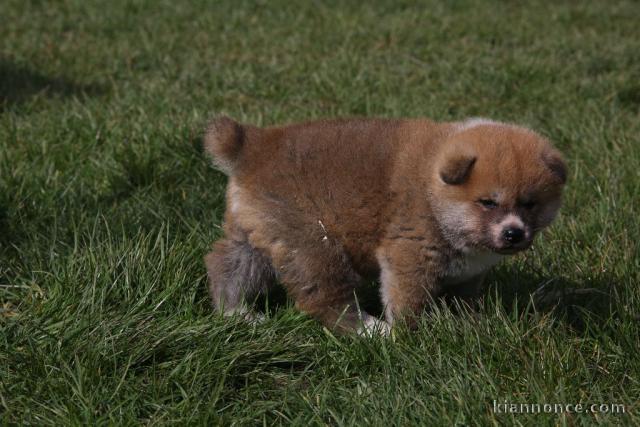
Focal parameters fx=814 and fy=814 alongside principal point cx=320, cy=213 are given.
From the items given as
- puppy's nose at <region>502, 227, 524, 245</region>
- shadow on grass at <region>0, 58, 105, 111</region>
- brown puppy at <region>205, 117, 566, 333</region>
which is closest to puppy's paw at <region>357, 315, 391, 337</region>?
brown puppy at <region>205, 117, 566, 333</region>

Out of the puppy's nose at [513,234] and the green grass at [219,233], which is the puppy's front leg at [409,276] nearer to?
the green grass at [219,233]

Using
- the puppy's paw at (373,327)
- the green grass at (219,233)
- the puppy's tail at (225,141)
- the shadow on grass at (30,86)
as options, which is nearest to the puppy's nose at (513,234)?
the green grass at (219,233)

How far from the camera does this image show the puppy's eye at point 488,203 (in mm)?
3656

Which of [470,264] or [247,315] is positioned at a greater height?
[470,264]

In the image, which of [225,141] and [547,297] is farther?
[547,297]

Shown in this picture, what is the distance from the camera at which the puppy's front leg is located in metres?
3.75

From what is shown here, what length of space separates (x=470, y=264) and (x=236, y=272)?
3.69ft

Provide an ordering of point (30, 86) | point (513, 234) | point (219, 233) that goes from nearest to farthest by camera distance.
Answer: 1. point (513, 234)
2. point (219, 233)
3. point (30, 86)

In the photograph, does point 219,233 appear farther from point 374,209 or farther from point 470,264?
point 470,264

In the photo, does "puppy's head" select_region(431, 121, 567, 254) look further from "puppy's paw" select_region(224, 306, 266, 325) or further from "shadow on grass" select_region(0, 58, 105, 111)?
"shadow on grass" select_region(0, 58, 105, 111)

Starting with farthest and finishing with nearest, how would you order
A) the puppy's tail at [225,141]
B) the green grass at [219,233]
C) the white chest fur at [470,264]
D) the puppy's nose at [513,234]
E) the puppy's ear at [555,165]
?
the puppy's tail at [225,141], the white chest fur at [470,264], the puppy's ear at [555,165], the puppy's nose at [513,234], the green grass at [219,233]

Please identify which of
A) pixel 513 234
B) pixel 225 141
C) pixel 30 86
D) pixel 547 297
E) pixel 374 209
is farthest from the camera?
pixel 30 86

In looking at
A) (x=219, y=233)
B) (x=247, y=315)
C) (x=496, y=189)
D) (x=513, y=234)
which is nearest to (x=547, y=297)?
(x=513, y=234)

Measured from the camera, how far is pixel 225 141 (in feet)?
12.9
